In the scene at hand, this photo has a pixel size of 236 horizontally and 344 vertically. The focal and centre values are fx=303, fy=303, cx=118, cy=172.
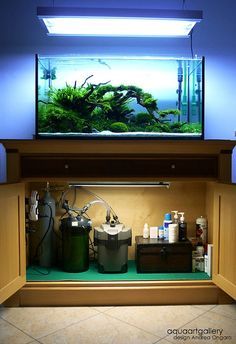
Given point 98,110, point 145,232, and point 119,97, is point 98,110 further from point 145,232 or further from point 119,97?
point 145,232

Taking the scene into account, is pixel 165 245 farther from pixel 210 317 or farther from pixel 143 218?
pixel 210 317

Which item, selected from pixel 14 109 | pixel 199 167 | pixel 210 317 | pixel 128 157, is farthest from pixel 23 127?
pixel 210 317

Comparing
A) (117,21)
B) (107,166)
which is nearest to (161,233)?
(107,166)

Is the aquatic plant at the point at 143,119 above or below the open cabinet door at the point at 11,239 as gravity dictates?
above

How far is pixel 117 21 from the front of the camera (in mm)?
1960

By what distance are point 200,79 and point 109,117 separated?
0.72m

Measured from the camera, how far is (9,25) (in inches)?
94.4

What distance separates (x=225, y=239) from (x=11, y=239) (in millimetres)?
1283

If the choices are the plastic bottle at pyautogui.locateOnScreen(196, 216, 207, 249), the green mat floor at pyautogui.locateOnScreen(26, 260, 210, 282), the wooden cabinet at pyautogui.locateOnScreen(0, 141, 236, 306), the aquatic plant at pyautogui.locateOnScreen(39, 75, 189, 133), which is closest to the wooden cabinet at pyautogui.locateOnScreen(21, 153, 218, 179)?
the wooden cabinet at pyautogui.locateOnScreen(0, 141, 236, 306)

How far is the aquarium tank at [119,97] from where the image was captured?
2.10 m

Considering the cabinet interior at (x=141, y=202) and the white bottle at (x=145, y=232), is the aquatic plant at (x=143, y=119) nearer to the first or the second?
the cabinet interior at (x=141, y=202)

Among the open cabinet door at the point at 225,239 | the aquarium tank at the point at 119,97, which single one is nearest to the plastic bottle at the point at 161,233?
the open cabinet door at the point at 225,239

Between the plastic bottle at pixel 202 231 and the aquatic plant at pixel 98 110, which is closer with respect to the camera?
the aquatic plant at pixel 98 110

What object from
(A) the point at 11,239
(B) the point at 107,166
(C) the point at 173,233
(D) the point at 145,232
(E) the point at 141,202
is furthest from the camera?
(E) the point at 141,202
